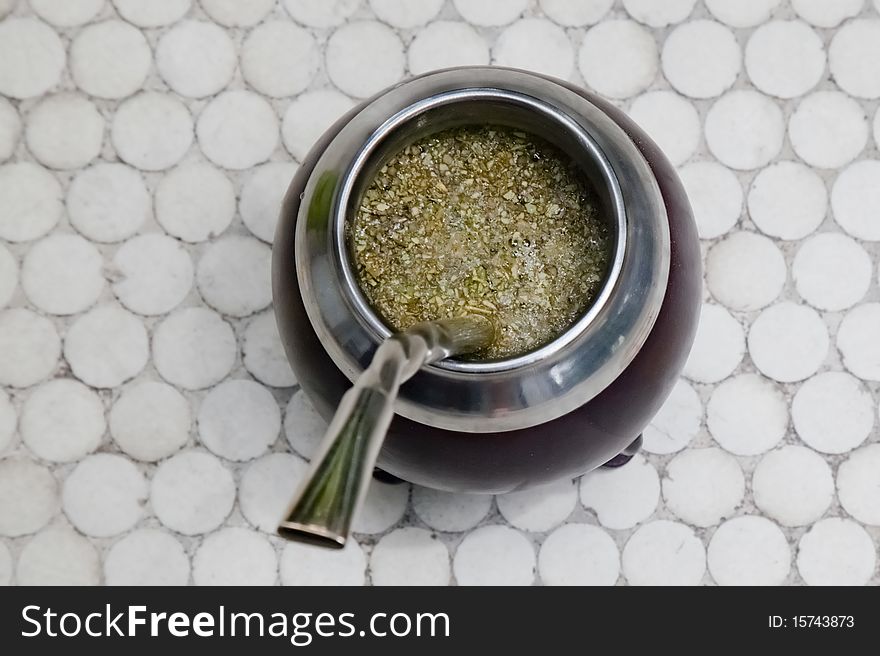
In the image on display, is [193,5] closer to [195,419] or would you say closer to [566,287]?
[195,419]

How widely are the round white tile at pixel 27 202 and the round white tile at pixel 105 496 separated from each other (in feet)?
1.01

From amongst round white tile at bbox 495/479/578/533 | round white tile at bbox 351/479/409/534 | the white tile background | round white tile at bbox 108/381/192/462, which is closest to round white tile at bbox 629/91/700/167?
the white tile background

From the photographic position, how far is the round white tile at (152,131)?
1123 millimetres

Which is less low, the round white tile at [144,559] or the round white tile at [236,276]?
the round white tile at [236,276]

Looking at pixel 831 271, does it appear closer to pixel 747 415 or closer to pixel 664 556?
pixel 747 415

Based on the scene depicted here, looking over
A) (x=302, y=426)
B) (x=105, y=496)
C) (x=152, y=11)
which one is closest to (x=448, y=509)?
(x=302, y=426)

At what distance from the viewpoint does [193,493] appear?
1080mm

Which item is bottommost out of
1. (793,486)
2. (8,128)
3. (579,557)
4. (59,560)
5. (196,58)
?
(59,560)

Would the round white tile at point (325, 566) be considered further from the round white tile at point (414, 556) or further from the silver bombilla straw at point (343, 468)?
the silver bombilla straw at point (343, 468)

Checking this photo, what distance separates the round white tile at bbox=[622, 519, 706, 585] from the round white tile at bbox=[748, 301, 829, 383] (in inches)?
8.9

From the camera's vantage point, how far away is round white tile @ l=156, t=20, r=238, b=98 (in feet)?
3.71

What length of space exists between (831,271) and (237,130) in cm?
77

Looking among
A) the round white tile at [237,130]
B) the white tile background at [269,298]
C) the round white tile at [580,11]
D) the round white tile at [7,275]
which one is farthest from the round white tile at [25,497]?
the round white tile at [580,11]

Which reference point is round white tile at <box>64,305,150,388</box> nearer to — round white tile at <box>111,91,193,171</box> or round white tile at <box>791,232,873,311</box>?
round white tile at <box>111,91,193,171</box>
